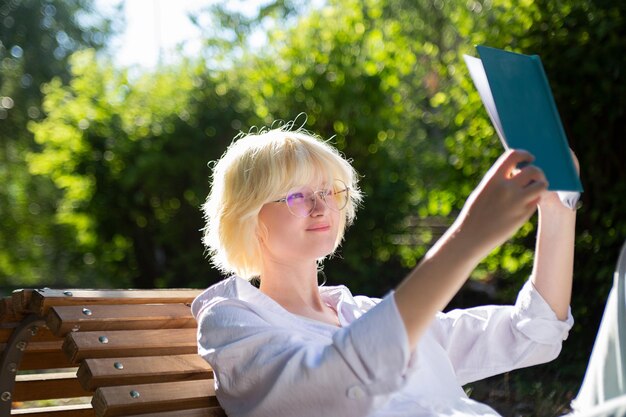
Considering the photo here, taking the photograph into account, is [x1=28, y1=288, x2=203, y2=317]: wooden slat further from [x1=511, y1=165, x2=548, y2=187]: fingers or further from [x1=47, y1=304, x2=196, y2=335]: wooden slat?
[x1=511, y1=165, x2=548, y2=187]: fingers

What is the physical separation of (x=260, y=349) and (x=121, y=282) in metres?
6.54

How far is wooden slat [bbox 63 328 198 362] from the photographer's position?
8.86ft

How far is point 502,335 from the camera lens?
2.72 m

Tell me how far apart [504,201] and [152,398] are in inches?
51.7

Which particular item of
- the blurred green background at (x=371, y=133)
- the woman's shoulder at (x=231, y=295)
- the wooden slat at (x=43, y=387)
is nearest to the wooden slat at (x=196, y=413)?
the woman's shoulder at (x=231, y=295)

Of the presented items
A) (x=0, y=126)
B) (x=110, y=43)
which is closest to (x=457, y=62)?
(x=0, y=126)

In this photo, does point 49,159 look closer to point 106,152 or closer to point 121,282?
point 106,152

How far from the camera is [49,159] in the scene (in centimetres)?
812

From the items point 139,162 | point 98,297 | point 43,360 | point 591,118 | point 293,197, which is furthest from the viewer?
point 139,162

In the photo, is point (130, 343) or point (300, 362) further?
point (130, 343)

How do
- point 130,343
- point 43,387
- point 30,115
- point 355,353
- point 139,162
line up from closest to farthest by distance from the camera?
point 355,353 < point 130,343 < point 43,387 < point 139,162 < point 30,115

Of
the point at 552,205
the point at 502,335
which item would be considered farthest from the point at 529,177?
the point at 502,335

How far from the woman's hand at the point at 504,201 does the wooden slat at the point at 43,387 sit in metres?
1.93

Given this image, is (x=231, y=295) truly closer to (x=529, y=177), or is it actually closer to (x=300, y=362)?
(x=300, y=362)
